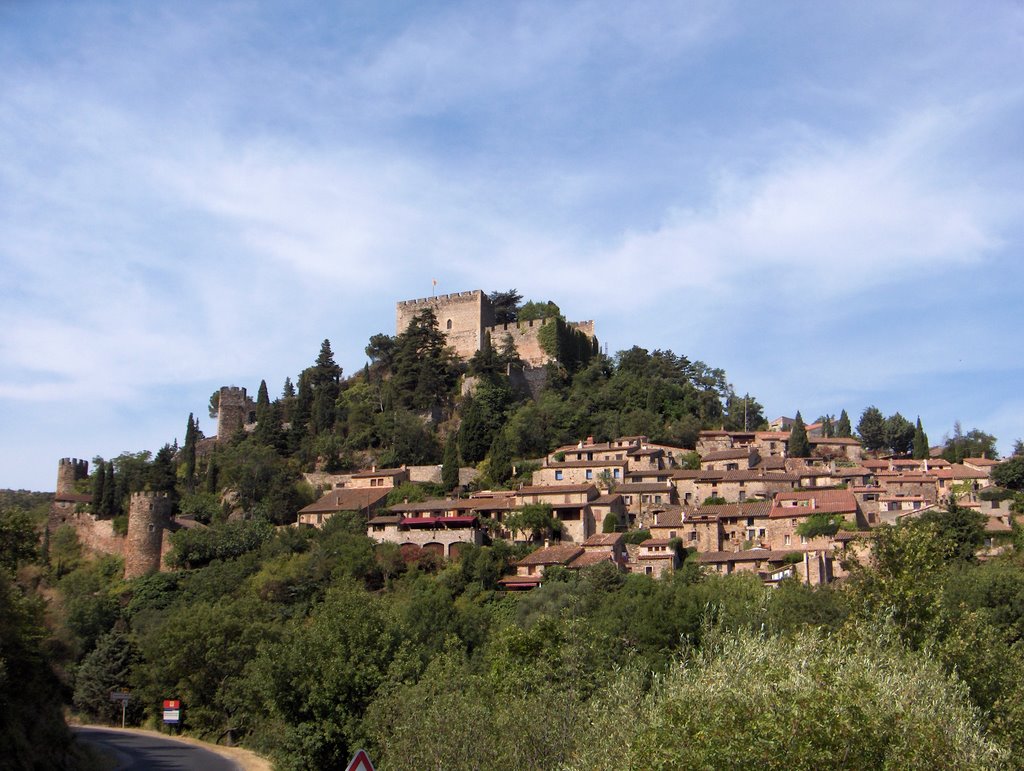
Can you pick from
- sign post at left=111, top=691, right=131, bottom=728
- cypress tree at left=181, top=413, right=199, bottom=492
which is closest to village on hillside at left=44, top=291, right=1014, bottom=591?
cypress tree at left=181, top=413, right=199, bottom=492

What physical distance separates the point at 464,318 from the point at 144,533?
34.1 meters

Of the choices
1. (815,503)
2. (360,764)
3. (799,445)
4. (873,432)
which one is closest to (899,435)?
(873,432)

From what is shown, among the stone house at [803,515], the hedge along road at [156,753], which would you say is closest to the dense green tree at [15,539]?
the hedge along road at [156,753]

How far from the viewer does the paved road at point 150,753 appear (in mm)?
35472

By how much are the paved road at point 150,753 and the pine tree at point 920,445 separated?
2271 inches

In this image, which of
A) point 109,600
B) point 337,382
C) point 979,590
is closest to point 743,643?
point 979,590

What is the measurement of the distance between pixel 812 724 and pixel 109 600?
5200 centimetres

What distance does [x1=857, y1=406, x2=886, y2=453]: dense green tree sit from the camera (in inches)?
3366

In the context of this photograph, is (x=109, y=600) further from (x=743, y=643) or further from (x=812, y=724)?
(x=812, y=724)

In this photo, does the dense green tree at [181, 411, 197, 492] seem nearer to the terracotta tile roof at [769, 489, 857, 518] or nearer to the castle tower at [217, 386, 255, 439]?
the castle tower at [217, 386, 255, 439]

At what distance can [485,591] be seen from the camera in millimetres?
54250

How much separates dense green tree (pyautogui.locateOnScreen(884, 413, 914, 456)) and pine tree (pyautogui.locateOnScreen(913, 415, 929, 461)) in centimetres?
245

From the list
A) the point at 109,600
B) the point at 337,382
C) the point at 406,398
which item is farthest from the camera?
the point at 337,382

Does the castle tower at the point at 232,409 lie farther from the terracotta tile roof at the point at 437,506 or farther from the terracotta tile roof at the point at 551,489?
the terracotta tile roof at the point at 551,489
